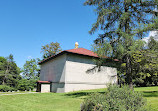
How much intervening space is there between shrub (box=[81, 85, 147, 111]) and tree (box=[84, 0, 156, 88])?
7.57m

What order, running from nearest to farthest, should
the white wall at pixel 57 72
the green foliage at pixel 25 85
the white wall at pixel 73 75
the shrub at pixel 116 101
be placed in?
the shrub at pixel 116 101
the white wall at pixel 73 75
the white wall at pixel 57 72
the green foliage at pixel 25 85

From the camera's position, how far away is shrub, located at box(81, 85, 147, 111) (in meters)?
4.17

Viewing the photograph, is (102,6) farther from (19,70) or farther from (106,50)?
(19,70)

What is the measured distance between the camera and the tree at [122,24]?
12.1 m

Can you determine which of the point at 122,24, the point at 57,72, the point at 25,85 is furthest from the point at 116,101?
the point at 25,85

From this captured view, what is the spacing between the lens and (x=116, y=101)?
4.29 m

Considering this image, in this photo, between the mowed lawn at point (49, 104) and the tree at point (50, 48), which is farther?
the tree at point (50, 48)

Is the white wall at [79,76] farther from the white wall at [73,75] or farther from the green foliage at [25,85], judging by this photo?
the green foliage at [25,85]

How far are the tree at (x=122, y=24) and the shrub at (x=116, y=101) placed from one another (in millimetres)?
7574

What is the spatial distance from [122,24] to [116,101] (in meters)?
10.6

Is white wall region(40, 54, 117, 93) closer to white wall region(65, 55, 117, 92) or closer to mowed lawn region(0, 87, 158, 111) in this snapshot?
white wall region(65, 55, 117, 92)

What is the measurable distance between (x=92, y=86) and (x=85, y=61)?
482cm

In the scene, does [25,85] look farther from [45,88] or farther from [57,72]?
[57,72]

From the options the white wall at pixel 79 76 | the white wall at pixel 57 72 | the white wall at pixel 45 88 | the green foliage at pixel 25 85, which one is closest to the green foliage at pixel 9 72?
the green foliage at pixel 25 85
